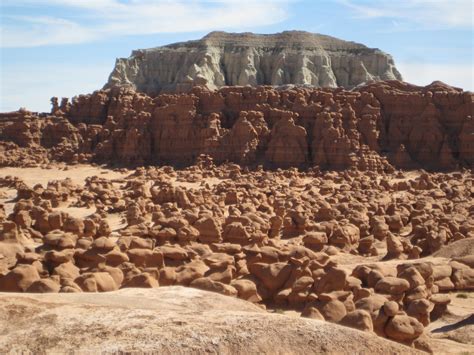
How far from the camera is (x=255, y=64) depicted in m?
69.9

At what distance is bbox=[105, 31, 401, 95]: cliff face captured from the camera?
219 ft

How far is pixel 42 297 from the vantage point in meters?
7.76

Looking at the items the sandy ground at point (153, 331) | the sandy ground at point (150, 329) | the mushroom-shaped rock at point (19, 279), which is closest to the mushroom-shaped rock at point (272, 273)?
the mushroom-shaped rock at point (19, 279)

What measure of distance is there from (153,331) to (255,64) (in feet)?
210

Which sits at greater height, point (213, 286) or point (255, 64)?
point (255, 64)

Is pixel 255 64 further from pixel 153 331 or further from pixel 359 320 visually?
pixel 153 331

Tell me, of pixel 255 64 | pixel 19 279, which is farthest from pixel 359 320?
pixel 255 64

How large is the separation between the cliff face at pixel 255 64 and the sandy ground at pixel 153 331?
57.7 m

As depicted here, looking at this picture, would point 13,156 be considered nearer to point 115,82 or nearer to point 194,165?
point 194,165

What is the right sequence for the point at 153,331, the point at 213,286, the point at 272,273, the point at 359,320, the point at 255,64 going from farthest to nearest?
1. the point at 255,64
2. the point at 272,273
3. the point at 213,286
4. the point at 359,320
5. the point at 153,331

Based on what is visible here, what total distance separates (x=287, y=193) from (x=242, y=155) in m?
13.3

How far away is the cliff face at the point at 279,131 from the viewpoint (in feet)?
144

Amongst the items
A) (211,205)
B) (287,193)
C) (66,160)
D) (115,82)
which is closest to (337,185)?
(287,193)

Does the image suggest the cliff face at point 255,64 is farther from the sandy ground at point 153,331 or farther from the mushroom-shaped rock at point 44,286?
the sandy ground at point 153,331
